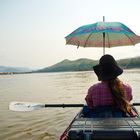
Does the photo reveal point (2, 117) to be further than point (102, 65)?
Yes

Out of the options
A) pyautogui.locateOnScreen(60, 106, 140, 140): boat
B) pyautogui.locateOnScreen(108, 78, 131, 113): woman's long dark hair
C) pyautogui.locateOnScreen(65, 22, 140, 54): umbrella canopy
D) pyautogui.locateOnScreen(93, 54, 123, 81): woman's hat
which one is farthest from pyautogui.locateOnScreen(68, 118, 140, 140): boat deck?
pyautogui.locateOnScreen(65, 22, 140, 54): umbrella canopy

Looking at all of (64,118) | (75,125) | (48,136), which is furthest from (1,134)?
(75,125)

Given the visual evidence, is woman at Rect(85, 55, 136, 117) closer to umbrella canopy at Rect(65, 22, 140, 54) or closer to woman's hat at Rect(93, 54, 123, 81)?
woman's hat at Rect(93, 54, 123, 81)

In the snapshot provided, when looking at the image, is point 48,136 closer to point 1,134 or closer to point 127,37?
point 1,134

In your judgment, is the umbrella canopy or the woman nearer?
the woman

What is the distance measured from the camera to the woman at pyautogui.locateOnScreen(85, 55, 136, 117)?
6730 mm

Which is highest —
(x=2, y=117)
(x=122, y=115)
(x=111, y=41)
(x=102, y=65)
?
(x=111, y=41)

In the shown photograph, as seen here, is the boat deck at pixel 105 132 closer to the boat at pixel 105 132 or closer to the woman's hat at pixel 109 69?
the boat at pixel 105 132

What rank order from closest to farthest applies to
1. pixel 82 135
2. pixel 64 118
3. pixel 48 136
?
1. pixel 82 135
2. pixel 48 136
3. pixel 64 118

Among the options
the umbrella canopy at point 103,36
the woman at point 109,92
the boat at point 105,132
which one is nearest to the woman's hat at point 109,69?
the woman at point 109,92

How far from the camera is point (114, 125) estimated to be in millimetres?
5496

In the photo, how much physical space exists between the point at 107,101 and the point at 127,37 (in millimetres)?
3324

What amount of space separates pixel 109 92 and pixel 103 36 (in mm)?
3664

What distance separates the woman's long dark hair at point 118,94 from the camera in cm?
669
